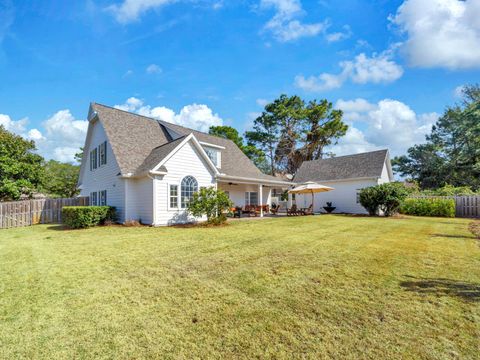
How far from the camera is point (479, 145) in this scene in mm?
29422

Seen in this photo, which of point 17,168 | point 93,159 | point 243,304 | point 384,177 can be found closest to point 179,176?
point 93,159

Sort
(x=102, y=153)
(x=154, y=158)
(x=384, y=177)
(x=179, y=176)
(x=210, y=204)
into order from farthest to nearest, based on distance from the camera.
Answer: (x=384, y=177) < (x=102, y=153) < (x=154, y=158) < (x=179, y=176) < (x=210, y=204)

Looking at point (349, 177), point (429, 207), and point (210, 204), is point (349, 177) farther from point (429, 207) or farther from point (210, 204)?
point (210, 204)

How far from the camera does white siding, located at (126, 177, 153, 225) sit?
13234 millimetres

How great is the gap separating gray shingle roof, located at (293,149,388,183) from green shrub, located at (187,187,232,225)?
1496cm

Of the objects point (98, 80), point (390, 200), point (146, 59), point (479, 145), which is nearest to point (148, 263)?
point (146, 59)

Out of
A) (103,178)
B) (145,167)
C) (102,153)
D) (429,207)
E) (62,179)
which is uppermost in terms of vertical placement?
(102,153)

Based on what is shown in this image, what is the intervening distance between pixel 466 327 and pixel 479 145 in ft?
121

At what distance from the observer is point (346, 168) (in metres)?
24.8

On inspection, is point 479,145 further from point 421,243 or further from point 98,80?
point 98,80

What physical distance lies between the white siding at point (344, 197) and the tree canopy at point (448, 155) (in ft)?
61.1

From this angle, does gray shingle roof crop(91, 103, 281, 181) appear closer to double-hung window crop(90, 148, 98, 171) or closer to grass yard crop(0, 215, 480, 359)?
double-hung window crop(90, 148, 98, 171)

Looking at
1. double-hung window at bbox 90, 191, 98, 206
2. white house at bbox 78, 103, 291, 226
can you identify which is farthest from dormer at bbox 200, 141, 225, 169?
double-hung window at bbox 90, 191, 98, 206

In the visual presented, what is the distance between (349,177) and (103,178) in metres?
20.2
